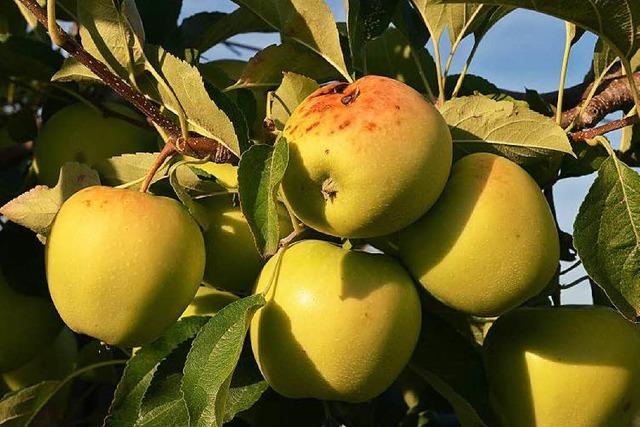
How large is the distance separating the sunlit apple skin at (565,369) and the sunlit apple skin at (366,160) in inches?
9.6

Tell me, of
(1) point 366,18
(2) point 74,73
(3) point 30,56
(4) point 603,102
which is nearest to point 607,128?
(4) point 603,102

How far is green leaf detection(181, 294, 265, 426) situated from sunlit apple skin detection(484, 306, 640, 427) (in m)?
0.33

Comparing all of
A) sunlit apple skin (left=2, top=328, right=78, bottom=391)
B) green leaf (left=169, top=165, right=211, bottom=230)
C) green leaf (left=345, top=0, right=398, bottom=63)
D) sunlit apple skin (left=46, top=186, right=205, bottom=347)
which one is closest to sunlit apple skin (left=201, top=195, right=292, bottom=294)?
green leaf (left=169, top=165, right=211, bottom=230)

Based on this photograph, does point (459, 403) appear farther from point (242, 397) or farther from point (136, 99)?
point (136, 99)

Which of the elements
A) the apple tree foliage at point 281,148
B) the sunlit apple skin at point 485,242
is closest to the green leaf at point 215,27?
the apple tree foliage at point 281,148

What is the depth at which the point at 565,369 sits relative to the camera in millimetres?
904

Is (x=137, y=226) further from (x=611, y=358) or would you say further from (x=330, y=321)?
(x=611, y=358)

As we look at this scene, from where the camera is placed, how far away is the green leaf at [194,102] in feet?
2.84

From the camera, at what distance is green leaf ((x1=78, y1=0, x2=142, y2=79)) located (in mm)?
924

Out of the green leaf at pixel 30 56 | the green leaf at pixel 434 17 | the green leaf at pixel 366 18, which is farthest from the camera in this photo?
the green leaf at pixel 30 56

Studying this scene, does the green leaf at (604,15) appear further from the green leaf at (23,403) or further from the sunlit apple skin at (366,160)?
the green leaf at (23,403)

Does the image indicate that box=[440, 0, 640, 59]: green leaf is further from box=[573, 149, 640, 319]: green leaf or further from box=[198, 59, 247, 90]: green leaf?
box=[198, 59, 247, 90]: green leaf

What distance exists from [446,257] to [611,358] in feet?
0.85

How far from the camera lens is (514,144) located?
0.91 metres
